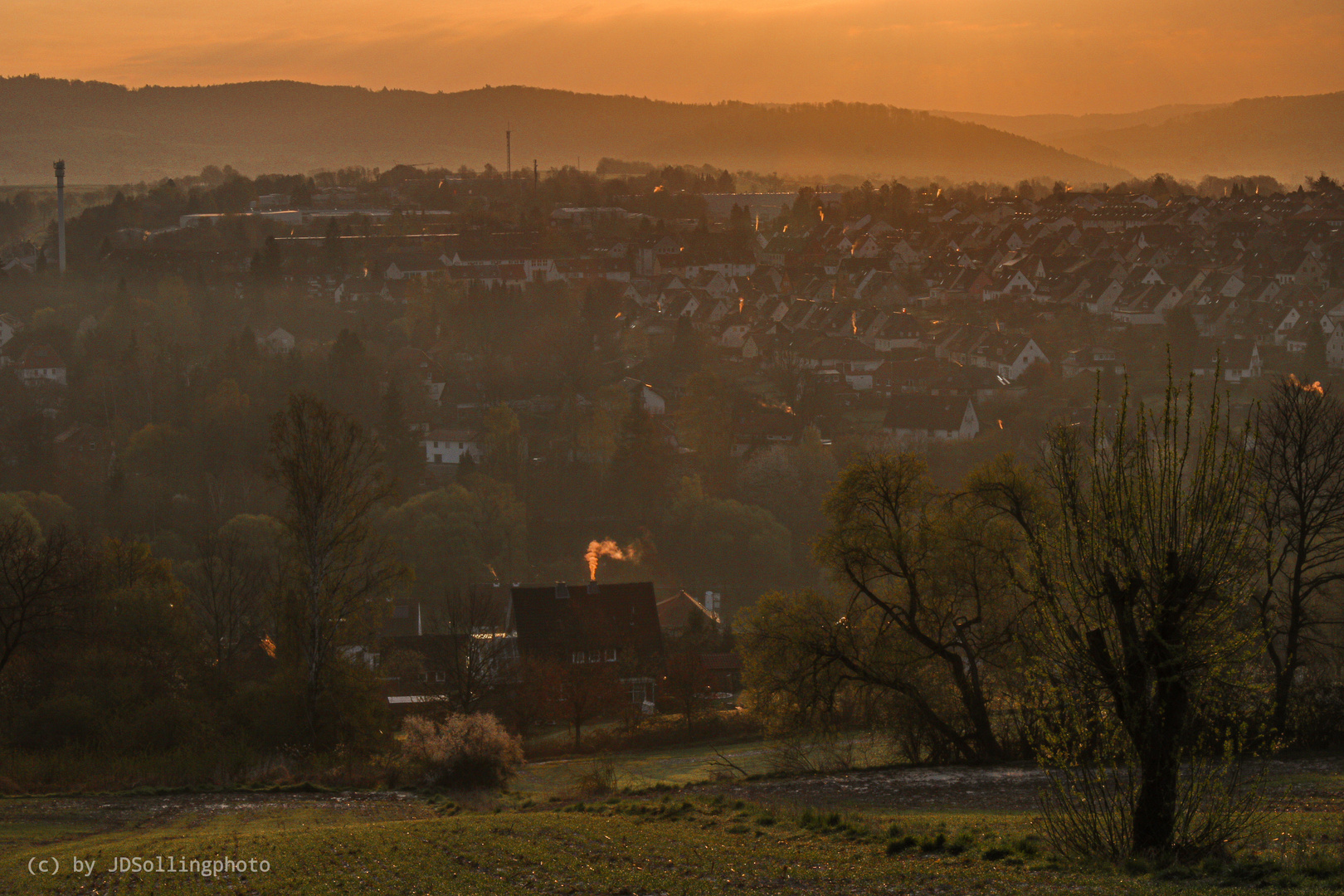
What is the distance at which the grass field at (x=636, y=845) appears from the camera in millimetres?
8312

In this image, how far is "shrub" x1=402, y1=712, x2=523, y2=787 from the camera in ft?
51.9

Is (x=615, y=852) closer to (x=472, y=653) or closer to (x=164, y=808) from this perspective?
(x=164, y=808)

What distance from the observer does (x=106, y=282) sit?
3435 inches

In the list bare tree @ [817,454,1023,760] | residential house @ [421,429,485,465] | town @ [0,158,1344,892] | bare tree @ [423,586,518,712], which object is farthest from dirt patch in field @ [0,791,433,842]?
residential house @ [421,429,485,465]

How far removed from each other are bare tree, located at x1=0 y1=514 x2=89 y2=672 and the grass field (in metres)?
5.64

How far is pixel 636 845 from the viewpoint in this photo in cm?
1037

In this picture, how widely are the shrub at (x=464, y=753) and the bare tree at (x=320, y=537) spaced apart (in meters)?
2.89

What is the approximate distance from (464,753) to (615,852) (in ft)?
20.1

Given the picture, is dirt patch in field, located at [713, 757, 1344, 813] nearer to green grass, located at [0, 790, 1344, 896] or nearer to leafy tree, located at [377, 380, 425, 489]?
green grass, located at [0, 790, 1344, 896]

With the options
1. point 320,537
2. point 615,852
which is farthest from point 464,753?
point 615,852

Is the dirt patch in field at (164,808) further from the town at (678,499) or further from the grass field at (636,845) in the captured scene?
the town at (678,499)

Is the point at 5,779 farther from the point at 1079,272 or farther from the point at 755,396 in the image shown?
the point at 1079,272

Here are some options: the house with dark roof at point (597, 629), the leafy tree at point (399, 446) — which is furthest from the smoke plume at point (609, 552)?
the house with dark roof at point (597, 629)

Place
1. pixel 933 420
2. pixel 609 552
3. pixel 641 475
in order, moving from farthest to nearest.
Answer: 1. pixel 933 420
2. pixel 641 475
3. pixel 609 552
